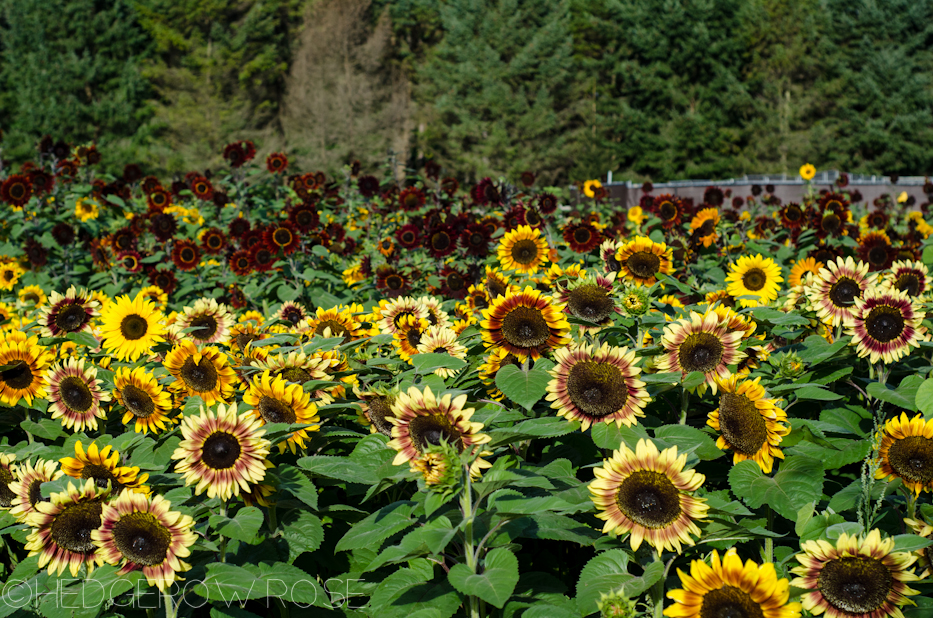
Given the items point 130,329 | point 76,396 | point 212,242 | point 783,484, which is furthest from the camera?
point 212,242

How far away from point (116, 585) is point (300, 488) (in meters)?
0.48

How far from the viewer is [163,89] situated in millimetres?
36656

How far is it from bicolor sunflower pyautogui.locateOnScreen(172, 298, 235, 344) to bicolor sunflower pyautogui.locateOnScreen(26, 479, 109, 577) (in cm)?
122

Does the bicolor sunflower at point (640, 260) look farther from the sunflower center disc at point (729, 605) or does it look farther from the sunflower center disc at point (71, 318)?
the sunflower center disc at point (71, 318)

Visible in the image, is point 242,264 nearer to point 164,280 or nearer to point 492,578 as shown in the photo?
point 164,280

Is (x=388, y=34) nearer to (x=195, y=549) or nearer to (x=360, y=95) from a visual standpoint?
(x=360, y=95)

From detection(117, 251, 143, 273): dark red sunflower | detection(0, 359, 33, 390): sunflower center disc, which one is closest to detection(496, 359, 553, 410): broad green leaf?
detection(0, 359, 33, 390): sunflower center disc

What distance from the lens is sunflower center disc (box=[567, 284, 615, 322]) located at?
2537 millimetres

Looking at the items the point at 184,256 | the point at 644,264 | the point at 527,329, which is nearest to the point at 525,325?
the point at 527,329

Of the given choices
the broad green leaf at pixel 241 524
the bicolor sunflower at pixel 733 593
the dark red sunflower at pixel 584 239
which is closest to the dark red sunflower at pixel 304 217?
the dark red sunflower at pixel 584 239

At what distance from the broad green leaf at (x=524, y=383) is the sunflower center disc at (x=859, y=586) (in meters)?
0.80

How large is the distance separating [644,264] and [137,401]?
1961 mm

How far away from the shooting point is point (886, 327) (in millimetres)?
2541

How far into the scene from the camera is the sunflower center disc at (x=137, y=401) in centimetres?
247
